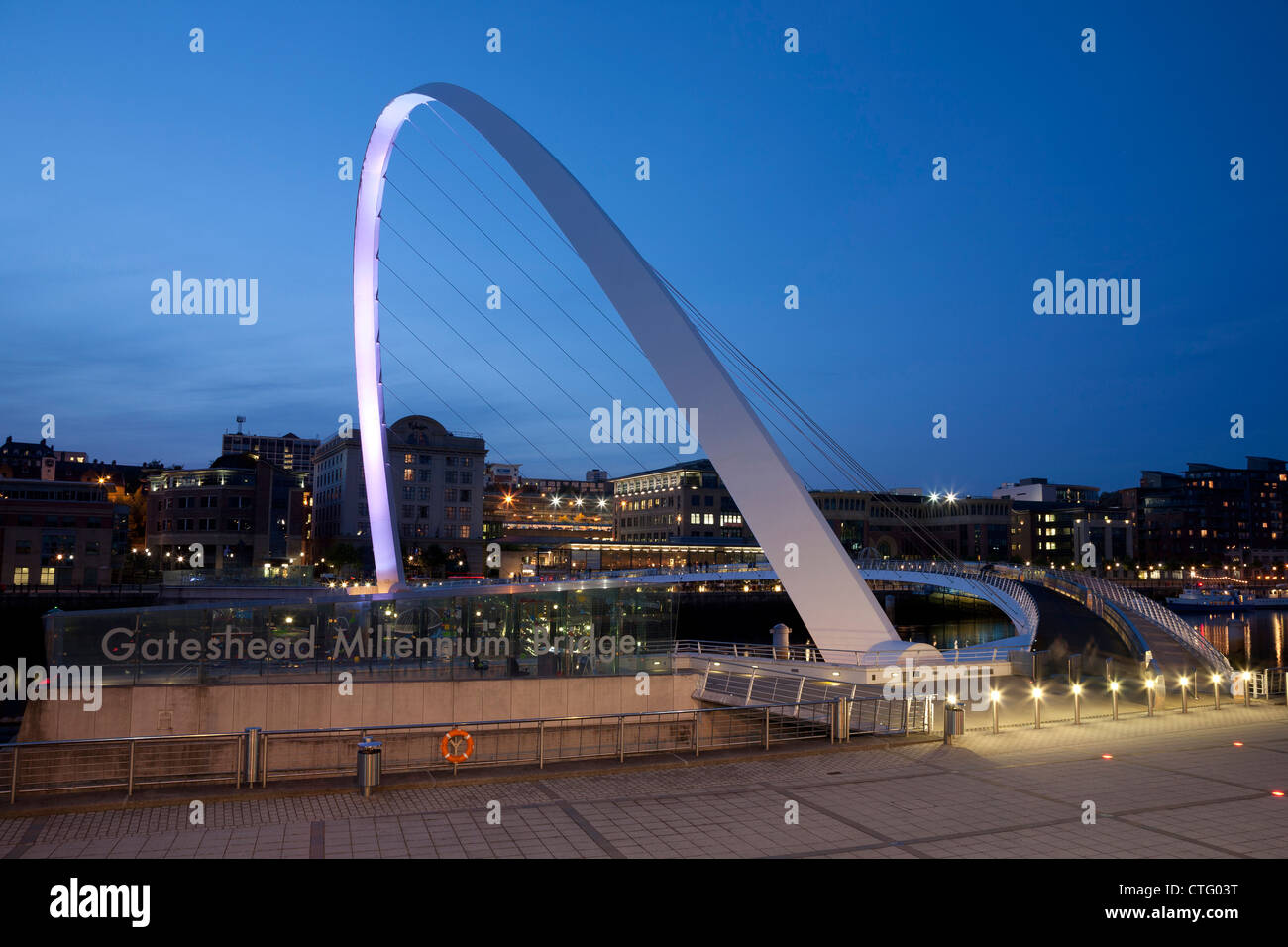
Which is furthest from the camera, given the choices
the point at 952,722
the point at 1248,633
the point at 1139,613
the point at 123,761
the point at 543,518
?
the point at 543,518

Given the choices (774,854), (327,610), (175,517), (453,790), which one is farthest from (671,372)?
(175,517)

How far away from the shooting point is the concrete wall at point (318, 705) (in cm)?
1800

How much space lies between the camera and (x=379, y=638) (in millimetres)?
20469

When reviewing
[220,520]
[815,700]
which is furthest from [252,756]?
[220,520]

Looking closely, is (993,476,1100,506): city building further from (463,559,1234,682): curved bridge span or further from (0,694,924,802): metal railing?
(0,694,924,802): metal railing

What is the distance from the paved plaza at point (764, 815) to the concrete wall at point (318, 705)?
813cm

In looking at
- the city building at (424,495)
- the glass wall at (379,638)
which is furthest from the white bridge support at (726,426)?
the city building at (424,495)

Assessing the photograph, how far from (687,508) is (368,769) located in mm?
109490

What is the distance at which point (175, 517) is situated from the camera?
9619cm

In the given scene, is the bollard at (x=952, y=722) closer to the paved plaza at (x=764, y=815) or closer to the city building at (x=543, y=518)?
the paved plaza at (x=764, y=815)

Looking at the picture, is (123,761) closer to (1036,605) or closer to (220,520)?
(1036,605)

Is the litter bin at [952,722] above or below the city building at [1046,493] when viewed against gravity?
below

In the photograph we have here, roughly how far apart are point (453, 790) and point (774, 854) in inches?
153
